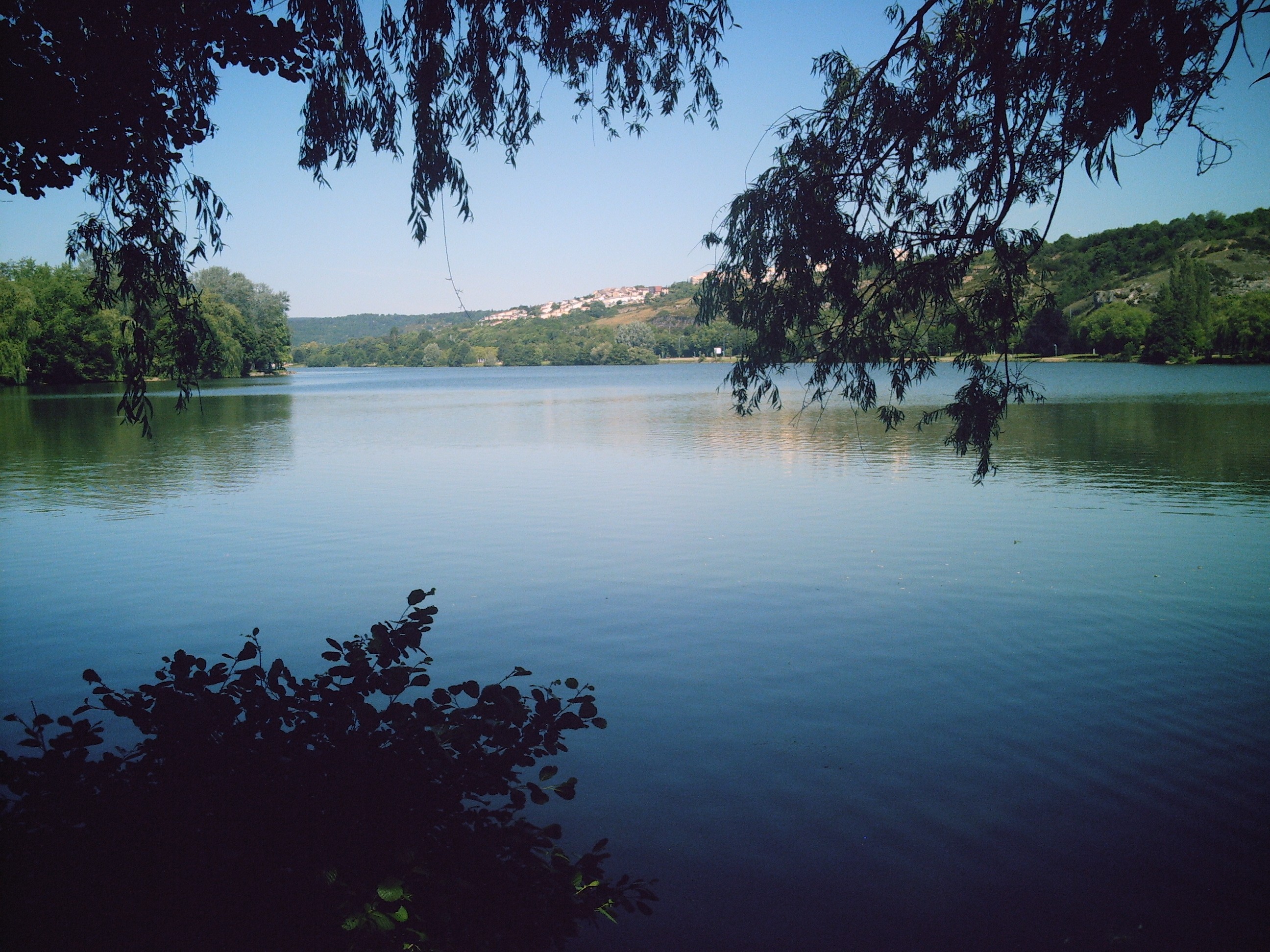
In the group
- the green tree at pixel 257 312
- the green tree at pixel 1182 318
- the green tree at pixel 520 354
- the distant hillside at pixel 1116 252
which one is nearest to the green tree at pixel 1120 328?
the green tree at pixel 1182 318

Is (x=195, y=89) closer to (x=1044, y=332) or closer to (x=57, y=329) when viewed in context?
(x=1044, y=332)

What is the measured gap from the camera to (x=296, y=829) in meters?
2.11

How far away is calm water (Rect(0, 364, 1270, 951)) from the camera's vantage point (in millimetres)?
3266

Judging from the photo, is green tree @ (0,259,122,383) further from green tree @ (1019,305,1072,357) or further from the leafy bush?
the leafy bush

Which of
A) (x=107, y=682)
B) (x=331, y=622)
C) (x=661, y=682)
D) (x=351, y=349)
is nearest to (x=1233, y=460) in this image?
(x=661, y=682)

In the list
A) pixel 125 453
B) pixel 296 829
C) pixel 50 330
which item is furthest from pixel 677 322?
pixel 296 829

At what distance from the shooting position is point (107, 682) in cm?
512

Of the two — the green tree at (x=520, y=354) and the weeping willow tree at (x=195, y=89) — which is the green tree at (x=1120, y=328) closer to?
the weeping willow tree at (x=195, y=89)

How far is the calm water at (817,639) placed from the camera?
10.7ft

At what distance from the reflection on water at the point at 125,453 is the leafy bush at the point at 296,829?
127 inches

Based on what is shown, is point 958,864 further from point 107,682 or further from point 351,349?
point 351,349

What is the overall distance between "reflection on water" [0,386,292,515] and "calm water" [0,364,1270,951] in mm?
201

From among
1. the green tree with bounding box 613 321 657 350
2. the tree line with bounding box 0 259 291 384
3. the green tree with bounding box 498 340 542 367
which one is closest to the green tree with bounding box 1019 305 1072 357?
the tree line with bounding box 0 259 291 384

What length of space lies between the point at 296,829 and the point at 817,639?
442 centimetres
